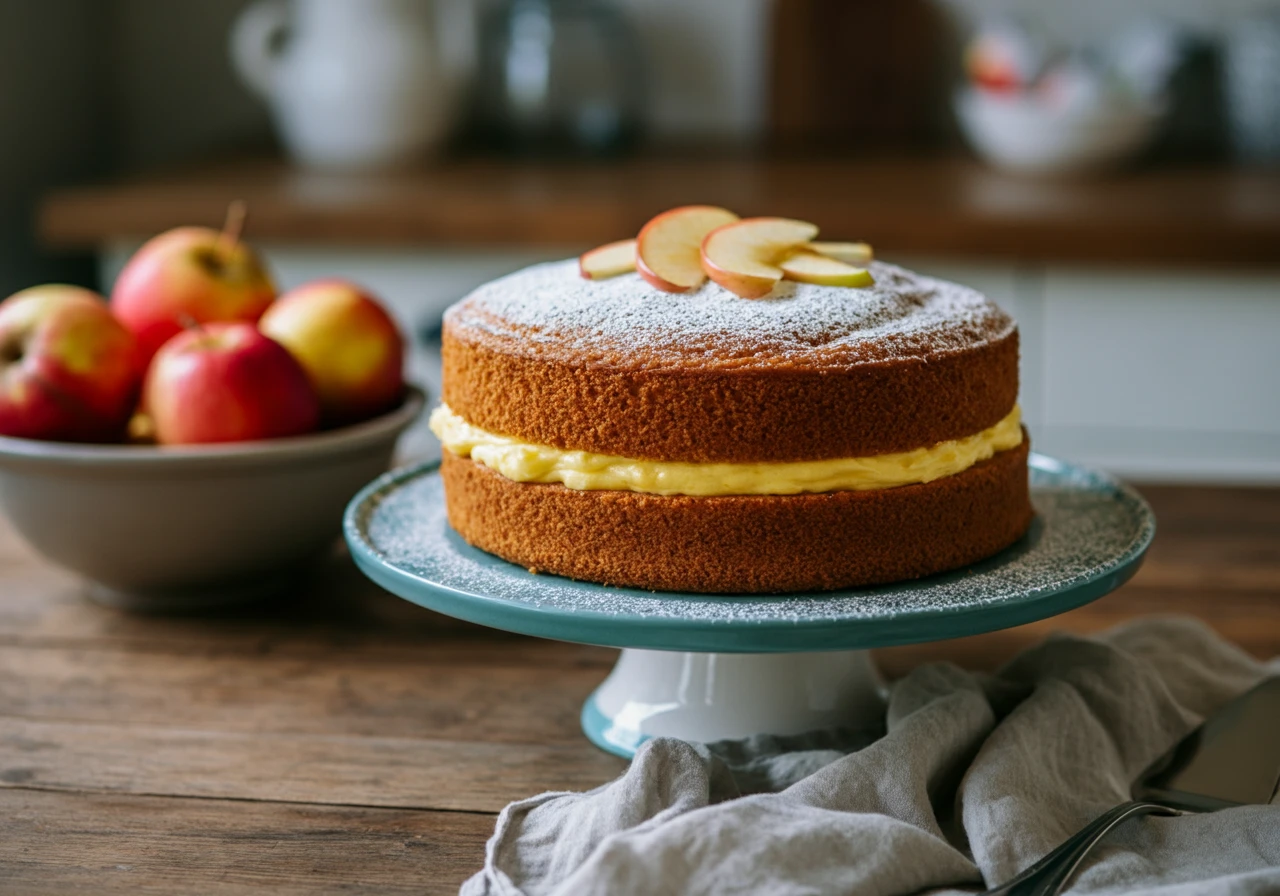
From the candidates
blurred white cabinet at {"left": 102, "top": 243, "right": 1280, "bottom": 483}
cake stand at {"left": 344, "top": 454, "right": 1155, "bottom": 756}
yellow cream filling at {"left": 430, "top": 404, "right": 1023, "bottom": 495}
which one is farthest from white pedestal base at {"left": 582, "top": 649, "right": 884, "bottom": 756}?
blurred white cabinet at {"left": 102, "top": 243, "right": 1280, "bottom": 483}

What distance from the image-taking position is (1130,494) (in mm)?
989

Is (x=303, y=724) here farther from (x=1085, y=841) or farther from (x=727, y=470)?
(x=1085, y=841)

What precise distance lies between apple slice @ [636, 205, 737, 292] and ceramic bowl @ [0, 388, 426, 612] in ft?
1.00

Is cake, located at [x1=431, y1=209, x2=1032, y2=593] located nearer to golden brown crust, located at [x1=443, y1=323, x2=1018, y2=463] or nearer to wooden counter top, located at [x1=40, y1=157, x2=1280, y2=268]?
golden brown crust, located at [x1=443, y1=323, x2=1018, y2=463]

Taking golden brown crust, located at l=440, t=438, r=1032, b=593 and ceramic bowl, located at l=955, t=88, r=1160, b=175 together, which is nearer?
golden brown crust, located at l=440, t=438, r=1032, b=593

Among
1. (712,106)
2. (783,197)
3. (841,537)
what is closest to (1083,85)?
(783,197)

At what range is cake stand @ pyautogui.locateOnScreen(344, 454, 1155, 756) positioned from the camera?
2.48 feet

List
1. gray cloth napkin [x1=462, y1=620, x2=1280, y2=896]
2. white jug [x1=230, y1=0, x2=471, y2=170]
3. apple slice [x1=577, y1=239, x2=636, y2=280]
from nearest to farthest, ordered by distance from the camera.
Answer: gray cloth napkin [x1=462, y1=620, x2=1280, y2=896] < apple slice [x1=577, y1=239, x2=636, y2=280] < white jug [x1=230, y1=0, x2=471, y2=170]

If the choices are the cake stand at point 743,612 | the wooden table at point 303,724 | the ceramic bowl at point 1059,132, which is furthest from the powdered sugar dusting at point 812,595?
the ceramic bowl at point 1059,132

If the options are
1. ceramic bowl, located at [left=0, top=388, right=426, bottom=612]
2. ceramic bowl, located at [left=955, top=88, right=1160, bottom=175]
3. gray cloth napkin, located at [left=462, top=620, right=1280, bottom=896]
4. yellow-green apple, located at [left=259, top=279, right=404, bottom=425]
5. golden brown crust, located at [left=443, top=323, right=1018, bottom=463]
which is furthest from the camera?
ceramic bowl, located at [left=955, top=88, right=1160, bottom=175]

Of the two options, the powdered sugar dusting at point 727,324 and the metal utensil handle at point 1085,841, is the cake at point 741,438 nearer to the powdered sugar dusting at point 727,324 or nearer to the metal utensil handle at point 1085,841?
the powdered sugar dusting at point 727,324

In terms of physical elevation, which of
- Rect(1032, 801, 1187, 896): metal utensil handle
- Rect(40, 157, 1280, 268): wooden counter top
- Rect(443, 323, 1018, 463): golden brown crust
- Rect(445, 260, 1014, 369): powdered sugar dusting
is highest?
Rect(445, 260, 1014, 369): powdered sugar dusting

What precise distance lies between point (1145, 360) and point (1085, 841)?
155 cm

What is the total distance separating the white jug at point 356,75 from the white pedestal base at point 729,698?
6.07ft
